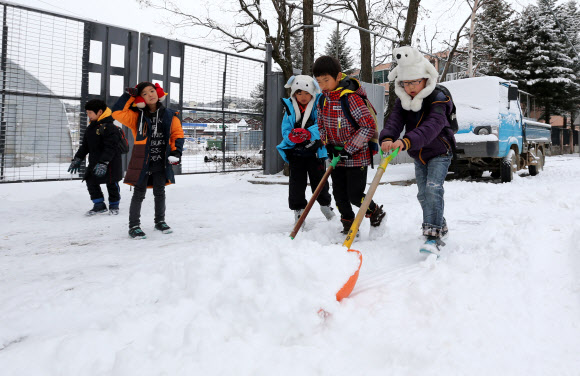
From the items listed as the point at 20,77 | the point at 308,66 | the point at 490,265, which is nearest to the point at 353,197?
the point at 490,265

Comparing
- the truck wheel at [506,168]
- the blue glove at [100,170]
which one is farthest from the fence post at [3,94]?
the truck wheel at [506,168]

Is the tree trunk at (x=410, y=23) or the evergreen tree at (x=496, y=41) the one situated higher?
the evergreen tree at (x=496, y=41)

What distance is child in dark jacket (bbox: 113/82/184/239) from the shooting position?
161 inches

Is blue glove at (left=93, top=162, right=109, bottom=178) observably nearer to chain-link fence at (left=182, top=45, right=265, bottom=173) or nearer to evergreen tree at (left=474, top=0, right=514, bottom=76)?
chain-link fence at (left=182, top=45, right=265, bottom=173)

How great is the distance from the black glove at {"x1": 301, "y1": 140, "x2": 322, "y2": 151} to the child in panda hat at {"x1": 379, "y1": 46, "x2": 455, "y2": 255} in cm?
97

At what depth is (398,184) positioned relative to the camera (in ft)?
28.9

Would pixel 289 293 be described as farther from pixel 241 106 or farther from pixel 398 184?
pixel 241 106

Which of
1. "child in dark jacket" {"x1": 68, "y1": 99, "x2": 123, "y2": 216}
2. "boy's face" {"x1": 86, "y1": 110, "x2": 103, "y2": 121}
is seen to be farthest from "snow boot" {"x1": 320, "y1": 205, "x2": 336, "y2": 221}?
"boy's face" {"x1": 86, "y1": 110, "x2": 103, "y2": 121}

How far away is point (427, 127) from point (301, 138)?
135cm

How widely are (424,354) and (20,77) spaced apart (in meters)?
7.28

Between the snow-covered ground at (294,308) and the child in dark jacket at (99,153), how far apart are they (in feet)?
6.11

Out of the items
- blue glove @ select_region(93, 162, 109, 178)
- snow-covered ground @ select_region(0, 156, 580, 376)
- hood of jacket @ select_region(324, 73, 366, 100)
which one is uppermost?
hood of jacket @ select_region(324, 73, 366, 100)

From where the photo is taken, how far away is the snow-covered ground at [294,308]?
5.50 feet

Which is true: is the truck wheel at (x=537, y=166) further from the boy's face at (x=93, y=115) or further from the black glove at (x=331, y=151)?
the boy's face at (x=93, y=115)
